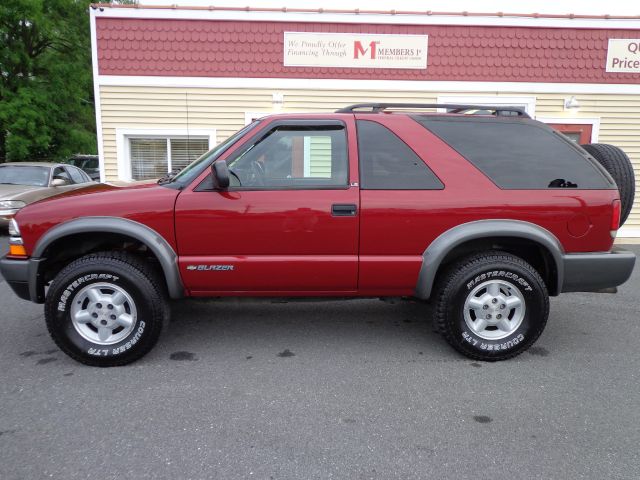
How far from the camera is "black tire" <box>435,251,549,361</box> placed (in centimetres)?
329

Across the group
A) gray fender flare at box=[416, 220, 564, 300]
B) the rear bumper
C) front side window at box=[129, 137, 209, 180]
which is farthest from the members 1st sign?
the rear bumper

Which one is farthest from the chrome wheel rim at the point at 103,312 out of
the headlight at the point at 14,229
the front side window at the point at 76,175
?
the front side window at the point at 76,175

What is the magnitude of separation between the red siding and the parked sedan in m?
2.55

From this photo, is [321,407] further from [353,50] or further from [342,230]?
[353,50]

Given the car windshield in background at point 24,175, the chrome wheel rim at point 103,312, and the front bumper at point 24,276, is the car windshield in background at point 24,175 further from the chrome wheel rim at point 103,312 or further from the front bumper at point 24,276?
the chrome wheel rim at point 103,312

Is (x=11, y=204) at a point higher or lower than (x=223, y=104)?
lower

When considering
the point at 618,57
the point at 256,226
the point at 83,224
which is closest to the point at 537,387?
the point at 256,226

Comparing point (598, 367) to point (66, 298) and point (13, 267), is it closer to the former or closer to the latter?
point (66, 298)

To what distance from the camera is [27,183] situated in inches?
345

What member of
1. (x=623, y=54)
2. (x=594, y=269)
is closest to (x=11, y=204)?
(x=594, y=269)

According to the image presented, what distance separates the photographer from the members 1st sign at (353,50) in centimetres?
829

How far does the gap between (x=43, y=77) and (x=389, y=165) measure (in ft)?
49.0

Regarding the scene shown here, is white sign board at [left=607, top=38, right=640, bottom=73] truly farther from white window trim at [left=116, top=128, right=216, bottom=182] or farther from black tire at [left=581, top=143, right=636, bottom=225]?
white window trim at [left=116, top=128, right=216, bottom=182]

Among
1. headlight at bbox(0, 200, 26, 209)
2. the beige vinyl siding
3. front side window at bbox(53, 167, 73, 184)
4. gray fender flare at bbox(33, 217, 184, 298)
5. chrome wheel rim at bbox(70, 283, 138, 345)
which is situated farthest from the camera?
front side window at bbox(53, 167, 73, 184)
